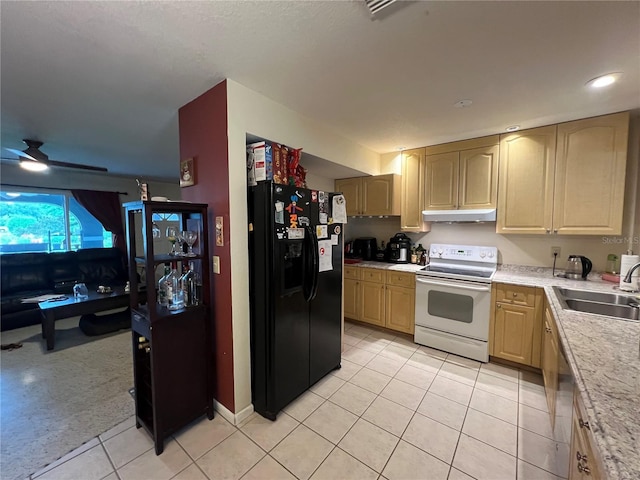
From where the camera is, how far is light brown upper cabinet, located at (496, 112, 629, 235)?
7.68 feet

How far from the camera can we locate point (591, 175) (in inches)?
95.7

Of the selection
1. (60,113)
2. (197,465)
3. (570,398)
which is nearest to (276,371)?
(197,465)

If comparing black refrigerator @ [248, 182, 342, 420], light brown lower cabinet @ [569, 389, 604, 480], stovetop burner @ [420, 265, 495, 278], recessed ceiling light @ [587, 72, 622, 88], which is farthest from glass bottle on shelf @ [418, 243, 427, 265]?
light brown lower cabinet @ [569, 389, 604, 480]

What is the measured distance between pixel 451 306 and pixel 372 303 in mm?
1003

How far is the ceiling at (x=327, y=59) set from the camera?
4.03 ft

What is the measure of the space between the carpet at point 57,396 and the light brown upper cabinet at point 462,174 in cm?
377

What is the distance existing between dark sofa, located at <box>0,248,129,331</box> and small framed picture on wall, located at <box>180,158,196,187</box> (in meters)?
3.14

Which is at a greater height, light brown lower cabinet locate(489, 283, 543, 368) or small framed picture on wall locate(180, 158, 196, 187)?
small framed picture on wall locate(180, 158, 196, 187)

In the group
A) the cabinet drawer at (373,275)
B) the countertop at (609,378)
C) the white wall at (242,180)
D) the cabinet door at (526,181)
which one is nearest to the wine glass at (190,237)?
the white wall at (242,180)

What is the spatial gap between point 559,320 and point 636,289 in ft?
4.07

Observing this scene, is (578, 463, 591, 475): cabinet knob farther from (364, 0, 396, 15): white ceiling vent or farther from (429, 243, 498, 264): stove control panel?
(429, 243, 498, 264): stove control panel

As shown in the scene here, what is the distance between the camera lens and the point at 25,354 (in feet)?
9.72

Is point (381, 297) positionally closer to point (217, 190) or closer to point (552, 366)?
point (552, 366)

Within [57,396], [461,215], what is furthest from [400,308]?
[57,396]
